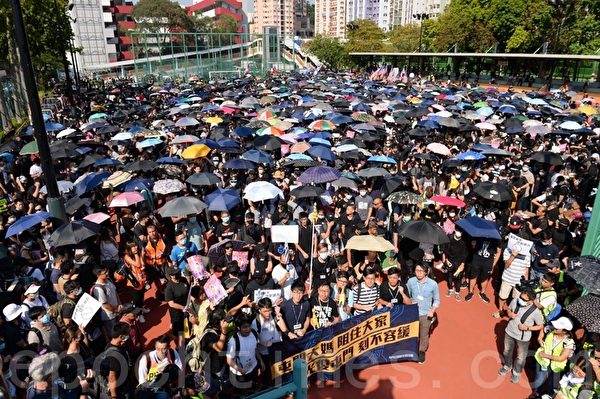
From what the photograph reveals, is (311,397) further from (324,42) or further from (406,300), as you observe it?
(324,42)

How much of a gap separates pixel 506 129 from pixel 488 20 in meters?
37.6

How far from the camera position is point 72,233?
6555 millimetres

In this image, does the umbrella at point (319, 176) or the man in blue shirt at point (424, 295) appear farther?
the umbrella at point (319, 176)

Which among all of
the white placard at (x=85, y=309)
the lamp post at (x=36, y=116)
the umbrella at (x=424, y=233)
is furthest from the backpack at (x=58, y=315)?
the umbrella at (x=424, y=233)

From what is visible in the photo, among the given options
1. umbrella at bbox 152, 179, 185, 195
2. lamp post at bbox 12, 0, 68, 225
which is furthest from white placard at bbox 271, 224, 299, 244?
lamp post at bbox 12, 0, 68, 225

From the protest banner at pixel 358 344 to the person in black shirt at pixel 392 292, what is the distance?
13 centimetres

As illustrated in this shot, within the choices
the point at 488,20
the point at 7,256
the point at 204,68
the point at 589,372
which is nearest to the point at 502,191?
the point at 589,372

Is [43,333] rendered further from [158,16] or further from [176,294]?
[158,16]

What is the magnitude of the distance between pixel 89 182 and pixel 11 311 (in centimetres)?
458

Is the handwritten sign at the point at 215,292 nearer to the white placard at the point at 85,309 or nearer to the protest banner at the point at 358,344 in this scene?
the protest banner at the point at 358,344

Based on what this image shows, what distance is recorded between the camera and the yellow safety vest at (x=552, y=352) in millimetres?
4893

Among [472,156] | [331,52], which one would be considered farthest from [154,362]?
[331,52]

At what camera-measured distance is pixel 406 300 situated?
6039mm

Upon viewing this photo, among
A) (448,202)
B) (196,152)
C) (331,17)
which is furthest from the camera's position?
(331,17)
